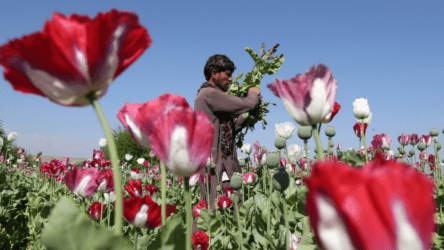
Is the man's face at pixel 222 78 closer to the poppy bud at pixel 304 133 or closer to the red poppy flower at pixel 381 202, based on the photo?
the poppy bud at pixel 304 133

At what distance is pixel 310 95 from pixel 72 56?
0.41 m

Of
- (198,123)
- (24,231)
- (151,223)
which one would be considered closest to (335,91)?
(198,123)

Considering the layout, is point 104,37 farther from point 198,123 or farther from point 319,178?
point 319,178

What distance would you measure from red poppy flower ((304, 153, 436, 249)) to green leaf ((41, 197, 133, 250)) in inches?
9.8

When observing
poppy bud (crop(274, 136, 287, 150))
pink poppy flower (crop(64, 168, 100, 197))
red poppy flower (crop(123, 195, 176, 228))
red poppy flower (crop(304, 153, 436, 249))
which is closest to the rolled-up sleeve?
poppy bud (crop(274, 136, 287, 150))

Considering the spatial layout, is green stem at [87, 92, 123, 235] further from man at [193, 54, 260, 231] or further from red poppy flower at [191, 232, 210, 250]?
man at [193, 54, 260, 231]

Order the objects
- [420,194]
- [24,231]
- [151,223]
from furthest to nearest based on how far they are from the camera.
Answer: [24,231] < [151,223] < [420,194]

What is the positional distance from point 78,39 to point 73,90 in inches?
2.7

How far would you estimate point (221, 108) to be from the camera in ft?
8.73

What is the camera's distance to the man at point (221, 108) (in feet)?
8.70

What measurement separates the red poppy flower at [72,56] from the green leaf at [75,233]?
0.16 meters

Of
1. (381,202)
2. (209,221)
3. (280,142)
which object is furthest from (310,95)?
(209,221)

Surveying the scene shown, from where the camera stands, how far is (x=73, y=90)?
0.41 meters

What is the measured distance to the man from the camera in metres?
2.65
